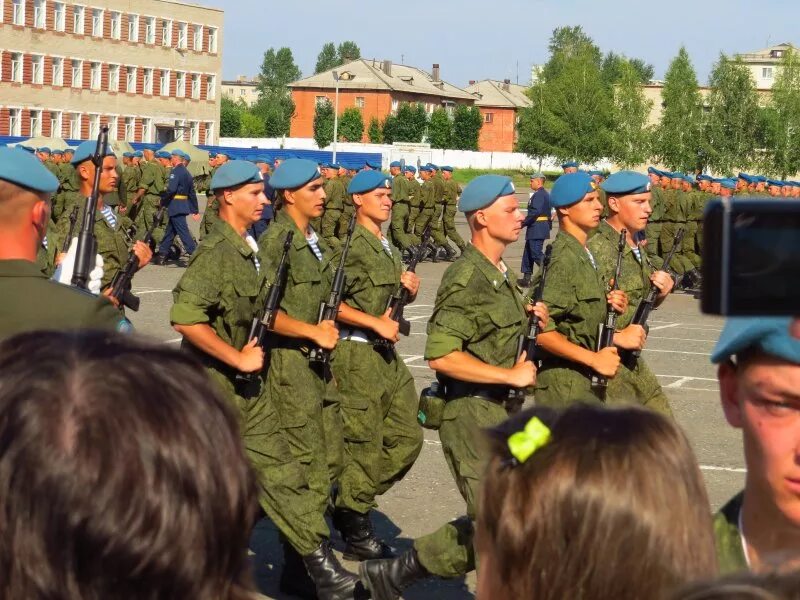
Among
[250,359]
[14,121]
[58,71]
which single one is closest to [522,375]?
[250,359]

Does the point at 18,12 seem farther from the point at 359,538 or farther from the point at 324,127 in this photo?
the point at 359,538

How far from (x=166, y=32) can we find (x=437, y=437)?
8272 cm

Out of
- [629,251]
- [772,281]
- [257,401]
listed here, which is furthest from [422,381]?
[772,281]

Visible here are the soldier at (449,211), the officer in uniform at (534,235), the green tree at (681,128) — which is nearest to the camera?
the officer in uniform at (534,235)

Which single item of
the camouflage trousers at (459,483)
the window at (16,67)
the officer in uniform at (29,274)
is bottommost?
the camouflage trousers at (459,483)

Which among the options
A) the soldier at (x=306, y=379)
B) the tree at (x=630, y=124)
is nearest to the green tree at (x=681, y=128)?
the tree at (x=630, y=124)

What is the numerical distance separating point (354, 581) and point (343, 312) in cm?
175

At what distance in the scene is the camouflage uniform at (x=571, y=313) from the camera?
7355 mm

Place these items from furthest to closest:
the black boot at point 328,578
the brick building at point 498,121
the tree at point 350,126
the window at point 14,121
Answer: the brick building at point 498,121, the tree at point 350,126, the window at point 14,121, the black boot at point 328,578

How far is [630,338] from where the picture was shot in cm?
773

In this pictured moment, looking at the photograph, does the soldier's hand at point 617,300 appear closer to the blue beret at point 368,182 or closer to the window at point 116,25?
the blue beret at point 368,182

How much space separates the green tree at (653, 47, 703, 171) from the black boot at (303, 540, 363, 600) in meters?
55.2

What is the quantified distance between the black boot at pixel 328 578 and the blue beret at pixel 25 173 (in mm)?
2586

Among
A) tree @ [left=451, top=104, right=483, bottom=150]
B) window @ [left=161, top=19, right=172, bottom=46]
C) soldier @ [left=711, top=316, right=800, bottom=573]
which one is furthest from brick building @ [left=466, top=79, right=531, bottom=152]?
soldier @ [left=711, top=316, right=800, bottom=573]
